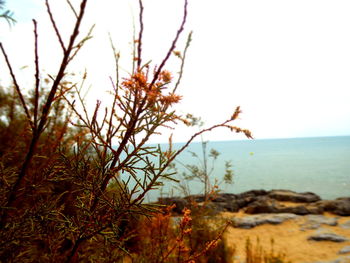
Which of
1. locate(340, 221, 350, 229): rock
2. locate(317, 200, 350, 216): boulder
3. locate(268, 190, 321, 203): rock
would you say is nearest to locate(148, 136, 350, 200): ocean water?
locate(268, 190, 321, 203): rock

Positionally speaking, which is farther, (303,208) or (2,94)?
(303,208)

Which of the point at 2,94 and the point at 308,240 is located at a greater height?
the point at 2,94

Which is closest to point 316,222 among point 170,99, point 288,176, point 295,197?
point 295,197

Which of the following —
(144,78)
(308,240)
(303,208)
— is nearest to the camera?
(144,78)

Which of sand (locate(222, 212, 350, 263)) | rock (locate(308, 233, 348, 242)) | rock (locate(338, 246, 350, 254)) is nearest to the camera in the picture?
sand (locate(222, 212, 350, 263))

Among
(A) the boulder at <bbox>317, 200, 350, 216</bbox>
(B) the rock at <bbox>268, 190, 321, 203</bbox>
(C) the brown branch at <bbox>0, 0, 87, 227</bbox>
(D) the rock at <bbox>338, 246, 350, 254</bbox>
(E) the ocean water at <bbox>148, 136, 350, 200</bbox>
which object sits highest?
(C) the brown branch at <bbox>0, 0, 87, 227</bbox>

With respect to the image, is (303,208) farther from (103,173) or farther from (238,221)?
(103,173)

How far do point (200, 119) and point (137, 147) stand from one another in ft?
18.1

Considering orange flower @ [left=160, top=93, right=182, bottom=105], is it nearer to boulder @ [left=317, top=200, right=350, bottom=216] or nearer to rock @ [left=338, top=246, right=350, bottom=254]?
rock @ [left=338, top=246, right=350, bottom=254]

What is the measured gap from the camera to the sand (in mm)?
6363

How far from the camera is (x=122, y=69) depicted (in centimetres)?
97

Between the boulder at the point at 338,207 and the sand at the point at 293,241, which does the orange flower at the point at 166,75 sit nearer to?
the sand at the point at 293,241

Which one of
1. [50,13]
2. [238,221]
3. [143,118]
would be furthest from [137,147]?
[238,221]

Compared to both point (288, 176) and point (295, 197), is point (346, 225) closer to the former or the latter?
point (295, 197)
